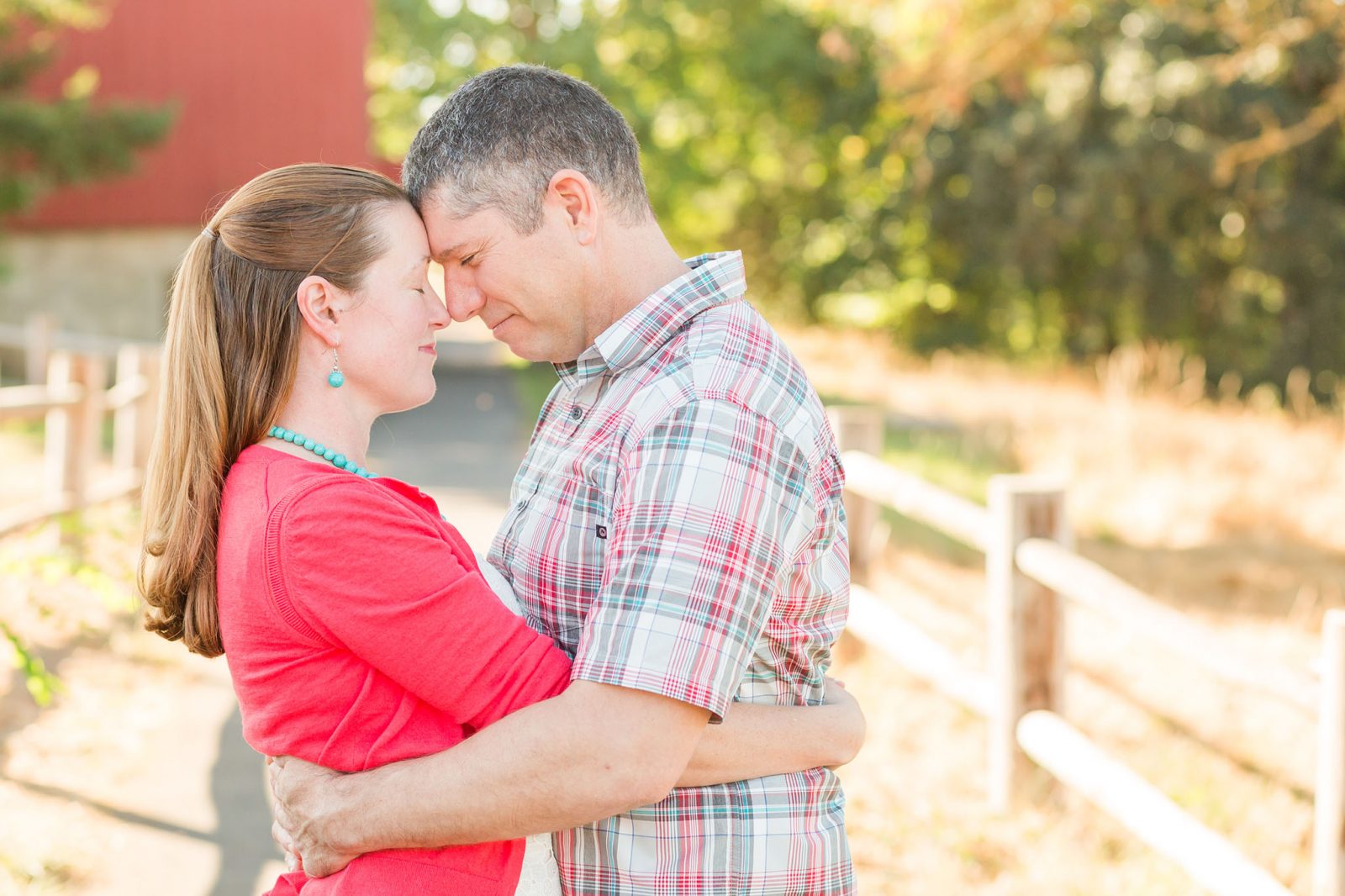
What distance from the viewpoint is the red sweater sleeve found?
5.09 feet

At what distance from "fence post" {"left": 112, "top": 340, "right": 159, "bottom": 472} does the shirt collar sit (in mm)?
8352

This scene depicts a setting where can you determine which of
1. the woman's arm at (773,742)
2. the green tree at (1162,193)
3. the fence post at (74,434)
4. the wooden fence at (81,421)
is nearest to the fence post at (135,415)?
the wooden fence at (81,421)

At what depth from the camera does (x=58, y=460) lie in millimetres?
8055

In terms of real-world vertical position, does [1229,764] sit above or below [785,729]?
below

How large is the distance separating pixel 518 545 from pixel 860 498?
172 inches

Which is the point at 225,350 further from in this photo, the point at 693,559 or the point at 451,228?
the point at 693,559

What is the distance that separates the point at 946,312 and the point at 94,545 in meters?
22.5

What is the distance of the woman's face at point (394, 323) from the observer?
5.98ft

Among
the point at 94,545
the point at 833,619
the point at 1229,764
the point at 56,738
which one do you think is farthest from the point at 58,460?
the point at 833,619

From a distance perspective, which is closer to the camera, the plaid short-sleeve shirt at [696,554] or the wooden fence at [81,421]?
the plaid short-sleeve shirt at [696,554]

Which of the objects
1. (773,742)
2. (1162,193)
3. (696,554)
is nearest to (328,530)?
(696,554)

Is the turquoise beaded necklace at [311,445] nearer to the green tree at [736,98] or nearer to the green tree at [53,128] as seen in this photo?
the green tree at [53,128]

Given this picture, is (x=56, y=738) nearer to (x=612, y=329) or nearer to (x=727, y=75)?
(x=612, y=329)

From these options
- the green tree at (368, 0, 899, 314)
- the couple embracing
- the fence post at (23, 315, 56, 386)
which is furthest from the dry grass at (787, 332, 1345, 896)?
the green tree at (368, 0, 899, 314)
